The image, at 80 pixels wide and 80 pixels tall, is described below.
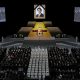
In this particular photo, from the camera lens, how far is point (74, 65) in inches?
891

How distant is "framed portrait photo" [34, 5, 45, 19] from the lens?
147 ft

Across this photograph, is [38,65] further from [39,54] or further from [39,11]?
[39,11]

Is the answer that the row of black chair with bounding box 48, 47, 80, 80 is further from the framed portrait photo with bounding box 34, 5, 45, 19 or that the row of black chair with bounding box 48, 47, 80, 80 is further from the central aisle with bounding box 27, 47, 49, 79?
the framed portrait photo with bounding box 34, 5, 45, 19

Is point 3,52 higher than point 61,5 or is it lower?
lower

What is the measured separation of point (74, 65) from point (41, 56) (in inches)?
263

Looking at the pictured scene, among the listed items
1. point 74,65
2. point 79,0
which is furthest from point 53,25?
point 74,65

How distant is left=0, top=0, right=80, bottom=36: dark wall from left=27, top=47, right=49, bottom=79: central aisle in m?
10.7

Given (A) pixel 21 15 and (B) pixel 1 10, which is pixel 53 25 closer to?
(A) pixel 21 15

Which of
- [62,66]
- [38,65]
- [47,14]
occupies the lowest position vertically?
[38,65]

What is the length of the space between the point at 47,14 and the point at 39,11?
1.26 meters

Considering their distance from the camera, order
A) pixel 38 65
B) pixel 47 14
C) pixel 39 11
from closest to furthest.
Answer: pixel 38 65, pixel 39 11, pixel 47 14

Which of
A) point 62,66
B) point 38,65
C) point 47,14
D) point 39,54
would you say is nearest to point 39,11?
point 47,14

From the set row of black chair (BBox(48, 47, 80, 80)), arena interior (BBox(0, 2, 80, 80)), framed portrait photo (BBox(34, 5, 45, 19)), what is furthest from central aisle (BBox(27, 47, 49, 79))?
framed portrait photo (BBox(34, 5, 45, 19))

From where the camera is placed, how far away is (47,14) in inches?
1781
